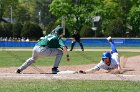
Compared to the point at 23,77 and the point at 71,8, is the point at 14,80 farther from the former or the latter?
the point at 71,8

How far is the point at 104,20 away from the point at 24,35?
18.0 m

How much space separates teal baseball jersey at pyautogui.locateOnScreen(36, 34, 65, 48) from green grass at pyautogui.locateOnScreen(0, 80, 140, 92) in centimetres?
251

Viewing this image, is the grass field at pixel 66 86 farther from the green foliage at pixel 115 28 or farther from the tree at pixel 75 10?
the tree at pixel 75 10

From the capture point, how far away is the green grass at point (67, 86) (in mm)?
10562

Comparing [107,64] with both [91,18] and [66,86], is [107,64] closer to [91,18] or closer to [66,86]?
[66,86]

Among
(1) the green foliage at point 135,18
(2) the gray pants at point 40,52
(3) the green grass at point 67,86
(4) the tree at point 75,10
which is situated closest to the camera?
(3) the green grass at point 67,86

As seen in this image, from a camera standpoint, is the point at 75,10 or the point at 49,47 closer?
the point at 49,47

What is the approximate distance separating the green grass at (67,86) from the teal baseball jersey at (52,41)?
251 cm

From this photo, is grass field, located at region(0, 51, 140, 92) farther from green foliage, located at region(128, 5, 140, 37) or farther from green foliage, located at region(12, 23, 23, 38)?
green foliage, located at region(128, 5, 140, 37)

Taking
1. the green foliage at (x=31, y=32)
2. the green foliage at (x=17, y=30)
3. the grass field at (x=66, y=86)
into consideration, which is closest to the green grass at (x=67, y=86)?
the grass field at (x=66, y=86)

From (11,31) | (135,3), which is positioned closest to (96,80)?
(11,31)

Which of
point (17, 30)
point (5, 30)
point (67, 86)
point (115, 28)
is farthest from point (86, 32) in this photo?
point (67, 86)

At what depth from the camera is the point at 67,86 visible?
1133 centimetres

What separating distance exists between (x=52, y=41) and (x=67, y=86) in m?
3.72
